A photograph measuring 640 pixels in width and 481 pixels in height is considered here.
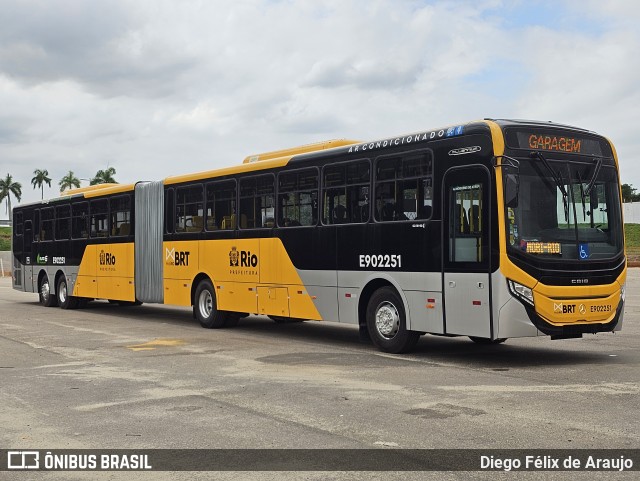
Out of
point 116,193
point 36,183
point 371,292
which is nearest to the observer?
point 371,292

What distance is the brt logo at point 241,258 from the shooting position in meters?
16.4

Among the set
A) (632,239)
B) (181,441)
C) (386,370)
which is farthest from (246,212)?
(632,239)

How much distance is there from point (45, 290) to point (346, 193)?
15.4 m

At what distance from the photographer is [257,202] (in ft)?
53.7

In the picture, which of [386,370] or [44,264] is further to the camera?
[44,264]

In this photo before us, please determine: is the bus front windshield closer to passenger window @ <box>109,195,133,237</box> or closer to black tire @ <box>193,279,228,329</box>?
black tire @ <box>193,279,228,329</box>

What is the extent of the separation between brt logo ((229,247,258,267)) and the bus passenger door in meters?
5.29

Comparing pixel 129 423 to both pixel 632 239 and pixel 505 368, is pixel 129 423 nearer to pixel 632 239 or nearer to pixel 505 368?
pixel 505 368

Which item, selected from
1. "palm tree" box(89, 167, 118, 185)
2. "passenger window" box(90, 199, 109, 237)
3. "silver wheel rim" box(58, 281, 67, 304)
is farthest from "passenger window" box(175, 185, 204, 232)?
"palm tree" box(89, 167, 118, 185)

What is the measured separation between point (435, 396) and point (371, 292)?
456 centimetres

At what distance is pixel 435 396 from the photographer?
9.17 metres

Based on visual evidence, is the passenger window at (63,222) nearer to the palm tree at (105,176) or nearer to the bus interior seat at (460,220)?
the bus interior seat at (460,220)

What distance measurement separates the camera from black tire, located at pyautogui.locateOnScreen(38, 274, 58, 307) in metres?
26.0

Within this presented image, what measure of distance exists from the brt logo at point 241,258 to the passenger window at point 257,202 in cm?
52
